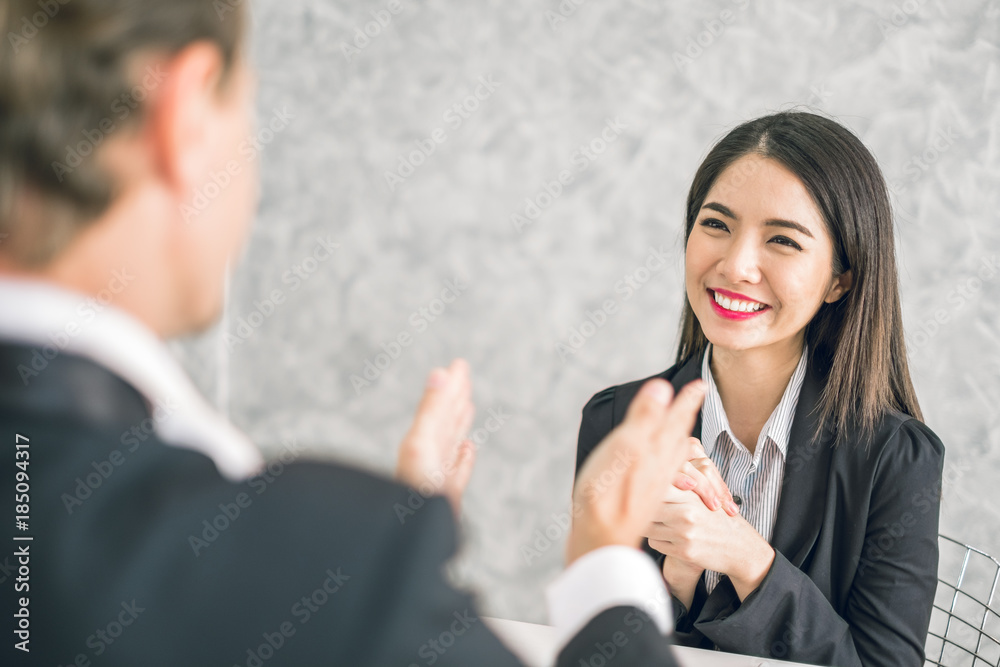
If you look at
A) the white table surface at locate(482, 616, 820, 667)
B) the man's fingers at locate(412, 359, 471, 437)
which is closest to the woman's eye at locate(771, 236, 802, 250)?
the white table surface at locate(482, 616, 820, 667)

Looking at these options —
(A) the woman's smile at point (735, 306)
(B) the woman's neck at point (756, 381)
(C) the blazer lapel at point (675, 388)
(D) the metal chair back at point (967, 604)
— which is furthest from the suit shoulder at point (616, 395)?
Result: (D) the metal chair back at point (967, 604)

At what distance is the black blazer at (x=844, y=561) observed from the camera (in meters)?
1.26

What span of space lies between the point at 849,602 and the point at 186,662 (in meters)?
1.26

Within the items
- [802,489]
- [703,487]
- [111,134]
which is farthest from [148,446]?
[802,489]

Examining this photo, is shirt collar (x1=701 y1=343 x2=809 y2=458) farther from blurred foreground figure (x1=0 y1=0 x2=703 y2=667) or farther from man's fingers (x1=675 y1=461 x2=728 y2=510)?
blurred foreground figure (x1=0 y1=0 x2=703 y2=667)

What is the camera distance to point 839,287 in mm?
1445

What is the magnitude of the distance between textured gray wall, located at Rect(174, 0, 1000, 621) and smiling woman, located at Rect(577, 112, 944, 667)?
106 centimetres

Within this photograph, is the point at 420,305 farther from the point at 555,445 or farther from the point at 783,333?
the point at 783,333

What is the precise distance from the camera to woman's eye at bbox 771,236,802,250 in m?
1.36

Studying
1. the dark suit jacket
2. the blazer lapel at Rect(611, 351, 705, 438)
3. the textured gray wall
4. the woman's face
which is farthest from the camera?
the textured gray wall

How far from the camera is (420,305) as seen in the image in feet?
9.16

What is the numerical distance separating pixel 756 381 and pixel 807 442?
170 millimetres

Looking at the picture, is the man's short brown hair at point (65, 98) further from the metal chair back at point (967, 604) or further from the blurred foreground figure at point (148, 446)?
the metal chair back at point (967, 604)

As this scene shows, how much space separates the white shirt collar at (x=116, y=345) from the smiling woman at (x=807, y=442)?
900mm
